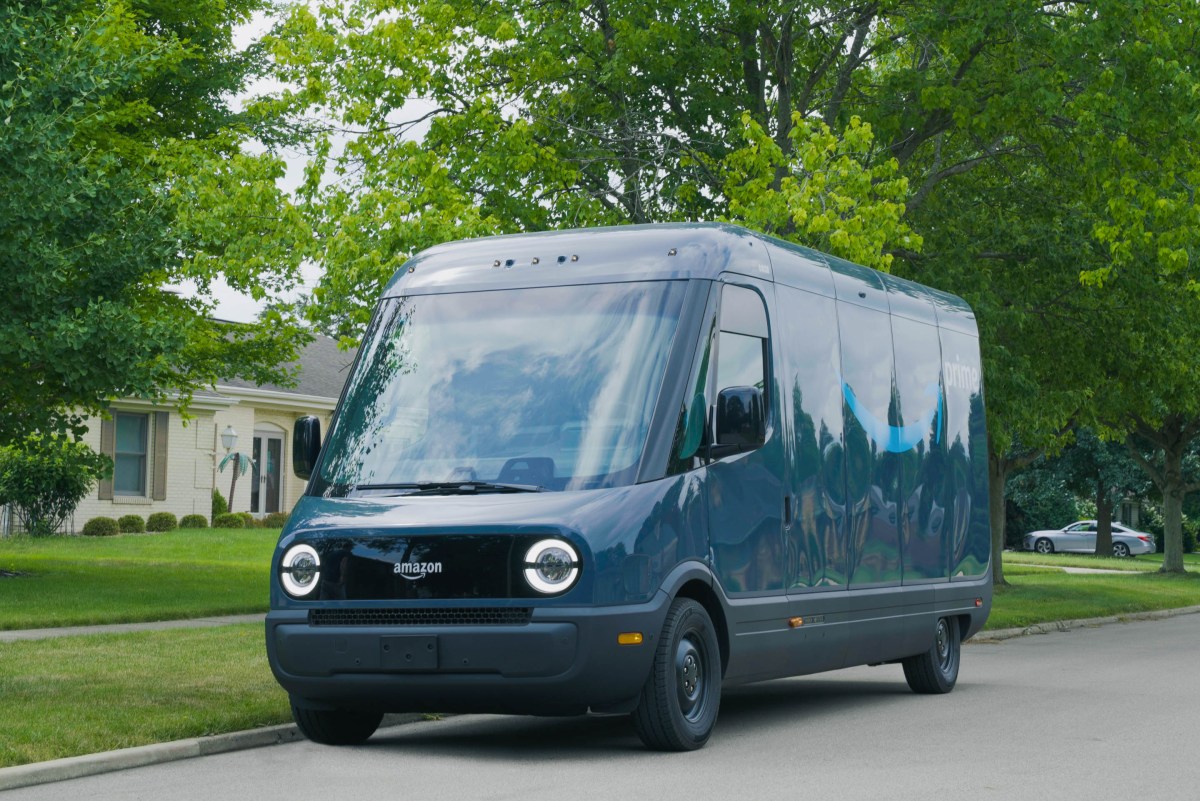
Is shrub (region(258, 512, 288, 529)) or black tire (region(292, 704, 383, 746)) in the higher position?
shrub (region(258, 512, 288, 529))

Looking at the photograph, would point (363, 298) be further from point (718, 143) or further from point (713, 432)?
point (713, 432)

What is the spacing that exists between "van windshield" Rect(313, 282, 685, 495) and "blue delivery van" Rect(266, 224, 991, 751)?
0.01 m

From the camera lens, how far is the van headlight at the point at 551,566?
30.1 feet

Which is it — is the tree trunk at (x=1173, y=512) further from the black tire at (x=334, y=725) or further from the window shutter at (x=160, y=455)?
the black tire at (x=334, y=725)

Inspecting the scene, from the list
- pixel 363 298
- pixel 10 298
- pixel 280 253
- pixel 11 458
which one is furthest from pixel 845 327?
pixel 11 458

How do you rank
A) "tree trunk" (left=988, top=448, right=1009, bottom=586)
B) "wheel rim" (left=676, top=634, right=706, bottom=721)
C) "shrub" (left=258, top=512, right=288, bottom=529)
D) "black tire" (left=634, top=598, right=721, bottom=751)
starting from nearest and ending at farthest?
"black tire" (left=634, top=598, right=721, bottom=751) → "wheel rim" (left=676, top=634, right=706, bottom=721) → "tree trunk" (left=988, top=448, right=1009, bottom=586) → "shrub" (left=258, top=512, right=288, bottom=529)

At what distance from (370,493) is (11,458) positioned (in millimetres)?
26004

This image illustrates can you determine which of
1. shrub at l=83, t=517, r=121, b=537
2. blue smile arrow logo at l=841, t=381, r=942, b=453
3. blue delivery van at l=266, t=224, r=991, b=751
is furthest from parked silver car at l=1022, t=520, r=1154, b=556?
blue delivery van at l=266, t=224, r=991, b=751

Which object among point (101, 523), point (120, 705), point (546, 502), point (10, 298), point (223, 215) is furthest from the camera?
point (101, 523)

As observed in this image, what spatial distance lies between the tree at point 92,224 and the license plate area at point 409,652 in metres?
6.81

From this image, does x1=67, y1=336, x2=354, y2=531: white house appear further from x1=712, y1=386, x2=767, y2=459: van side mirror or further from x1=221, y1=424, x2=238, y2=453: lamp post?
x1=712, y1=386, x2=767, y2=459: van side mirror

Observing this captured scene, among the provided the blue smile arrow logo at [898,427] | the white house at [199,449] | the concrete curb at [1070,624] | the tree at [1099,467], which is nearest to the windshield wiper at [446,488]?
the blue smile arrow logo at [898,427]

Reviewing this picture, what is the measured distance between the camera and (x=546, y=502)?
30.8ft

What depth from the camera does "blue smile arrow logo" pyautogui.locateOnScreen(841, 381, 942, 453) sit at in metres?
12.3
